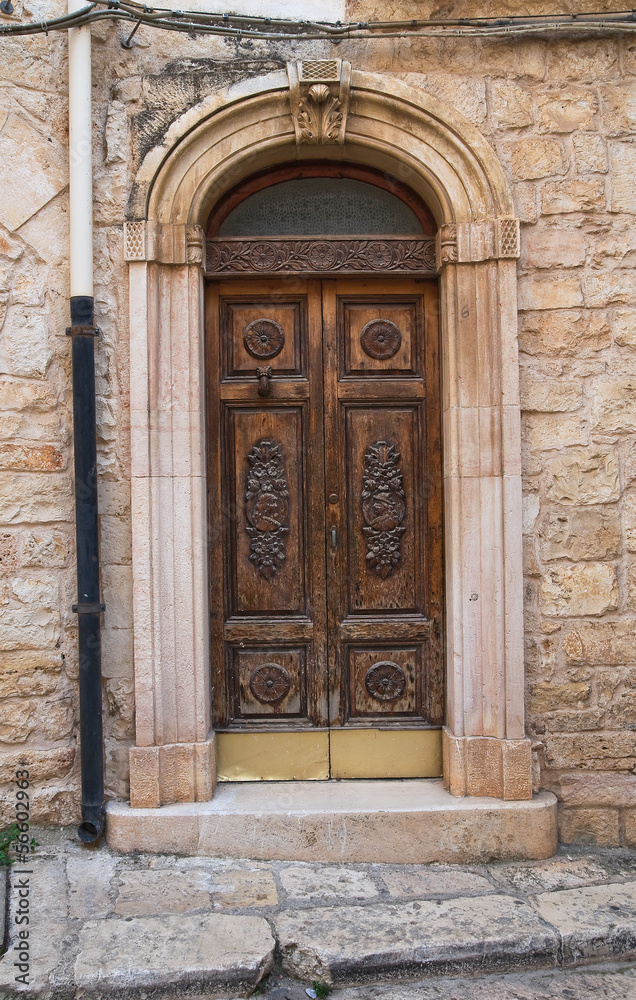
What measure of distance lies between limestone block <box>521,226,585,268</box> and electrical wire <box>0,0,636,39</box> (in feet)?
3.01

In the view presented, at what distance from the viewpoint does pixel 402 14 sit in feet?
11.6

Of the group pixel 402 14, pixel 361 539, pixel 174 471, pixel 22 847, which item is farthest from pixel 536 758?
pixel 402 14

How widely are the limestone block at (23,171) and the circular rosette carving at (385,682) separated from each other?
8.96 feet

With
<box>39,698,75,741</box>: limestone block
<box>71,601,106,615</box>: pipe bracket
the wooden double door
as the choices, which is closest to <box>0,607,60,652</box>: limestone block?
<box>71,601,106,615</box>: pipe bracket

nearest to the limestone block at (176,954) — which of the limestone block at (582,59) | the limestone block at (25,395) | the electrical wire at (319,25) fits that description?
the limestone block at (25,395)

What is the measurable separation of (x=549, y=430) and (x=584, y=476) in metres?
0.28

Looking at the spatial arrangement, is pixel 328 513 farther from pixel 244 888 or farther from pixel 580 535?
pixel 244 888

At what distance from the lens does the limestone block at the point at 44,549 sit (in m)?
3.43

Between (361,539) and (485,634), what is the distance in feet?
2.49

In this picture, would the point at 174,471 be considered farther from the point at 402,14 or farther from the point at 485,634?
the point at 402,14

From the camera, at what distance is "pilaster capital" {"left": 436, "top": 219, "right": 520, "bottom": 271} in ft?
11.4

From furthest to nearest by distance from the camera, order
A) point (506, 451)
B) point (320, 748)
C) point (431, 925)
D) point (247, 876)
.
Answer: point (320, 748)
point (506, 451)
point (247, 876)
point (431, 925)

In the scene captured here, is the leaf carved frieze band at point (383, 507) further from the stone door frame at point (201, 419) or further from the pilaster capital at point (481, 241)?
the pilaster capital at point (481, 241)

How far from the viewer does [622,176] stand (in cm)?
353
